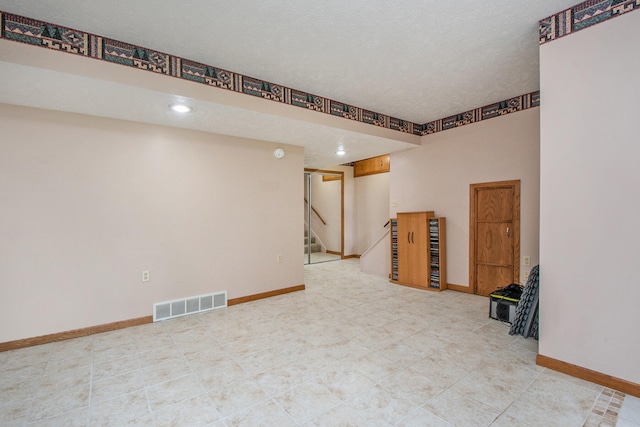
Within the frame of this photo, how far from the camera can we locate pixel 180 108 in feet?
9.65

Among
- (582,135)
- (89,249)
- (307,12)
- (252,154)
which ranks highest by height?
(307,12)

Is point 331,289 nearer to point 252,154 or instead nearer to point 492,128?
point 252,154

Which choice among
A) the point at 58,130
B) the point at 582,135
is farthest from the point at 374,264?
the point at 58,130

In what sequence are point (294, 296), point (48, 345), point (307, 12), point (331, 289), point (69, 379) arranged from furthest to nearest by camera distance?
point (331, 289)
point (294, 296)
point (48, 345)
point (69, 379)
point (307, 12)

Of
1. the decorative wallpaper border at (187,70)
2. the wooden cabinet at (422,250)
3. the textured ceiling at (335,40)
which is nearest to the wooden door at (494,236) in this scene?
the wooden cabinet at (422,250)

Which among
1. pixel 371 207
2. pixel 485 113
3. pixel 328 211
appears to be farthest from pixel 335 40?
pixel 328 211

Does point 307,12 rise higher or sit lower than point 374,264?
higher

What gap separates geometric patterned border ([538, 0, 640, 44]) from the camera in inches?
76.3

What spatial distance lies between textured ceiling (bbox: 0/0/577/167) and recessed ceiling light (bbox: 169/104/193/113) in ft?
0.63

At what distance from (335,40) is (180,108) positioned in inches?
65.9

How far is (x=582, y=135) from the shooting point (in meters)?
2.10

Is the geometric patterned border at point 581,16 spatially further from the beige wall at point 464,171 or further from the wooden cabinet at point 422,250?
the wooden cabinet at point 422,250

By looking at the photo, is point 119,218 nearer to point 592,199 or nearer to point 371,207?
point 592,199

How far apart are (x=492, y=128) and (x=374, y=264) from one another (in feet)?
10.4
